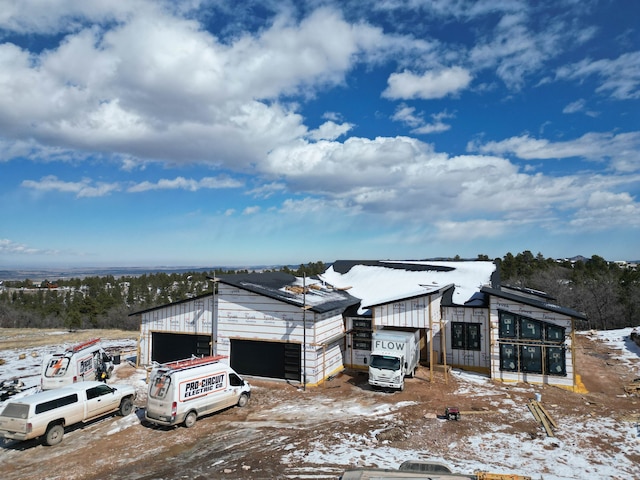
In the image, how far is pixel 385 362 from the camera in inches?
858

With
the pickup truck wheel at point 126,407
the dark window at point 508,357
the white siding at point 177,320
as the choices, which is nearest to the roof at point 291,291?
the white siding at point 177,320

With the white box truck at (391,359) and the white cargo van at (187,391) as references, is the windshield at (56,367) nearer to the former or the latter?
the white cargo van at (187,391)

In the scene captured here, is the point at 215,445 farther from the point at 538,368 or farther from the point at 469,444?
the point at 538,368

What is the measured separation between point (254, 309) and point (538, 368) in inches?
653

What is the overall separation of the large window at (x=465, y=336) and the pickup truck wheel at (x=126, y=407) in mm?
18638

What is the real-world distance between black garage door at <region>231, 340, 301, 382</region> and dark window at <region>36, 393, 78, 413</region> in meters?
10.0

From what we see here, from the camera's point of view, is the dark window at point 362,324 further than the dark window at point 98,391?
Yes

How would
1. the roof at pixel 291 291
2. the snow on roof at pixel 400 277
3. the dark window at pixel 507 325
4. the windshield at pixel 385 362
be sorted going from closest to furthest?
the windshield at pixel 385 362 → the dark window at pixel 507 325 → the roof at pixel 291 291 → the snow on roof at pixel 400 277

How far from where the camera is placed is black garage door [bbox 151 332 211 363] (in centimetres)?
2650

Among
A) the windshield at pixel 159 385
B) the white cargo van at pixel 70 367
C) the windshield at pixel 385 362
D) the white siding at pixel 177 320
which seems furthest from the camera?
the white siding at pixel 177 320

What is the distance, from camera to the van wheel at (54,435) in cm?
1527

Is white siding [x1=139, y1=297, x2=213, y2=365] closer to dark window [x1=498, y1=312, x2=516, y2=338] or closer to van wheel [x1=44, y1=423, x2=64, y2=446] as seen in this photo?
van wheel [x1=44, y1=423, x2=64, y2=446]

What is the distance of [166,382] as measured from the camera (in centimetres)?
1647

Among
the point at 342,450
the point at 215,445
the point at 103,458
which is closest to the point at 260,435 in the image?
the point at 215,445
